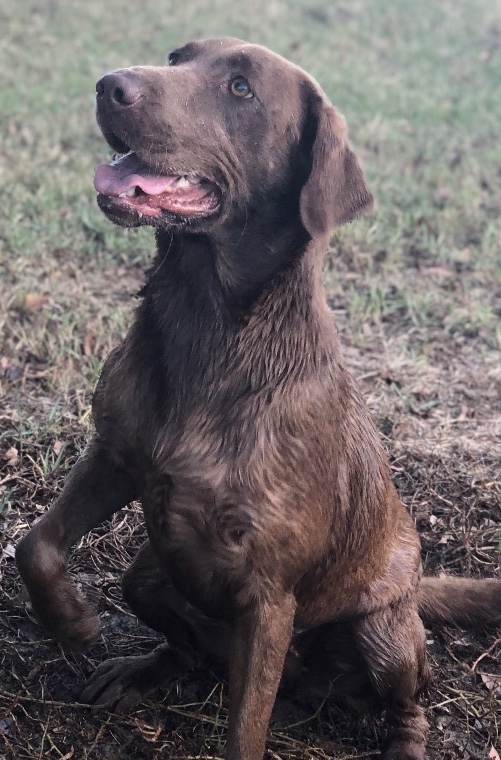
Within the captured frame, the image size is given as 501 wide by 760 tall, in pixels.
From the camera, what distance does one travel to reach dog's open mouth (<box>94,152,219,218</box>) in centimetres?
243

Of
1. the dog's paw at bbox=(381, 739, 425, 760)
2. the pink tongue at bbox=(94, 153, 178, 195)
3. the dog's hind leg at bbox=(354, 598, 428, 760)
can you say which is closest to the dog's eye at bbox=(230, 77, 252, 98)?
the pink tongue at bbox=(94, 153, 178, 195)

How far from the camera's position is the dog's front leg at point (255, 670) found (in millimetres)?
2408

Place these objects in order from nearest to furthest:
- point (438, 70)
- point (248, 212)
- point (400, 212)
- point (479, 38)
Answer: point (248, 212), point (400, 212), point (438, 70), point (479, 38)

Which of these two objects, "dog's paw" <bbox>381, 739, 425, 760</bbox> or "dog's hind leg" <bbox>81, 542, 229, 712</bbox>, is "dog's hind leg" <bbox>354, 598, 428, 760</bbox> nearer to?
"dog's paw" <bbox>381, 739, 425, 760</bbox>

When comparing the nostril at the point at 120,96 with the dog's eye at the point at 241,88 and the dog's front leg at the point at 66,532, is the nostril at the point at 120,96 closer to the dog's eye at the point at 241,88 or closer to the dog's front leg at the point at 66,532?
the dog's eye at the point at 241,88

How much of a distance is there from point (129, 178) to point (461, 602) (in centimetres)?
184

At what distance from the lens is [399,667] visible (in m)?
2.79

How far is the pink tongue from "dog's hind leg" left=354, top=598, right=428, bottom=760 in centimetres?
149

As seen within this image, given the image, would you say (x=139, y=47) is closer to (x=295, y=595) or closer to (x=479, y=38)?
(x=479, y=38)

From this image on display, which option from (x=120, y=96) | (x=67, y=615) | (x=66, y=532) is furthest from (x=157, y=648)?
(x=120, y=96)

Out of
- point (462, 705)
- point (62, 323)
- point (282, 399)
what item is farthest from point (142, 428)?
point (62, 323)

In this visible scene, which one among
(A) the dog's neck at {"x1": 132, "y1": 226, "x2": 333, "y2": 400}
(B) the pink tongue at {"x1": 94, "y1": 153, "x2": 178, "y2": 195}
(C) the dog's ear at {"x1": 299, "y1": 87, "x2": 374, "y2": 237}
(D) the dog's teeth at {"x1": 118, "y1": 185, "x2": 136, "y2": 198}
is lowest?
(A) the dog's neck at {"x1": 132, "y1": 226, "x2": 333, "y2": 400}

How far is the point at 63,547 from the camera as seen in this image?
265 cm

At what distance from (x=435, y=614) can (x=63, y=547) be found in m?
1.35
